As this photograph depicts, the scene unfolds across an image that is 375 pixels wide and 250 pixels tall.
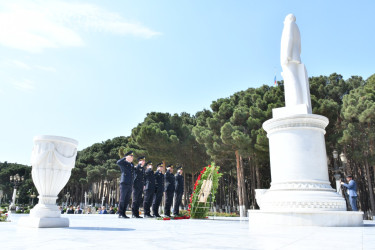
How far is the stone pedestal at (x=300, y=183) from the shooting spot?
6.38 m

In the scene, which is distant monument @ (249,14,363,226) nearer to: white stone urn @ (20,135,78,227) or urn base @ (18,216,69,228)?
urn base @ (18,216,69,228)

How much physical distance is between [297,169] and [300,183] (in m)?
0.39

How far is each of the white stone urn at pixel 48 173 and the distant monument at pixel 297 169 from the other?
15.3 feet

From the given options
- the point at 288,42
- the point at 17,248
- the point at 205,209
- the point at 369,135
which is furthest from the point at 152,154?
the point at 17,248

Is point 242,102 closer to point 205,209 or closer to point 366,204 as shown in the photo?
point 366,204

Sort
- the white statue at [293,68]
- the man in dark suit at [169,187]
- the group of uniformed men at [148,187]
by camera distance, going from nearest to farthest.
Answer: the white statue at [293,68] < the group of uniformed men at [148,187] < the man in dark suit at [169,187]

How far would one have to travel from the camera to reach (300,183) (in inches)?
278

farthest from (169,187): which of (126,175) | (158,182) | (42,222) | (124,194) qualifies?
(42,222)

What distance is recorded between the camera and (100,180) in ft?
162

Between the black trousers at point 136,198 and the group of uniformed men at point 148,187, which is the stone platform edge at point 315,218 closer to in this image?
the group of uniformed men at point 148,187

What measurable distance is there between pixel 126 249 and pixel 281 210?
4828mm

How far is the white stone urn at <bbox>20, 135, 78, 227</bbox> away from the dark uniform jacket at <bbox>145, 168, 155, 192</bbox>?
534 cm

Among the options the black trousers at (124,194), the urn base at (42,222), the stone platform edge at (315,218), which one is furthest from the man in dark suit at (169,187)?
the urn base at (42,222)

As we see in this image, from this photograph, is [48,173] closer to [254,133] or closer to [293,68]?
[293,68]
